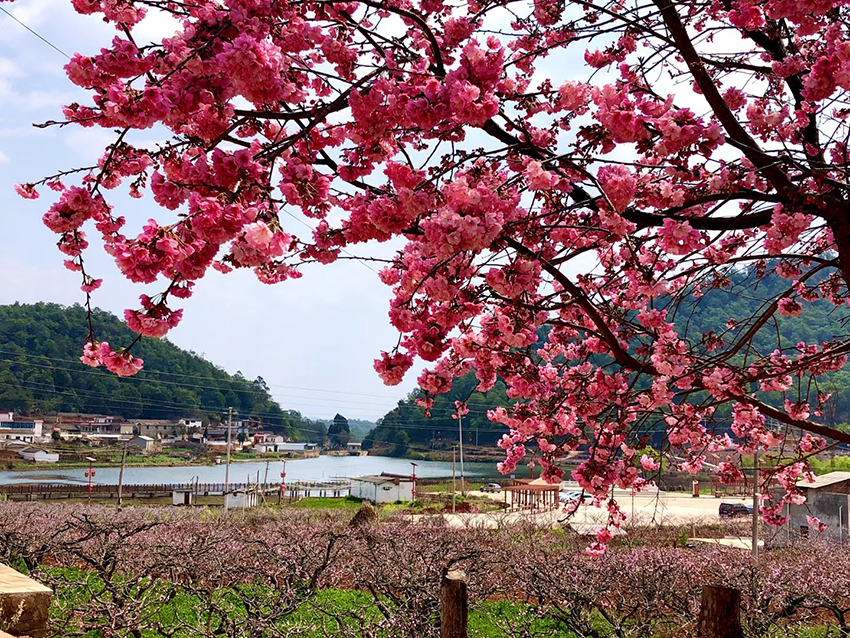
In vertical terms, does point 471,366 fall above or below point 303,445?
above

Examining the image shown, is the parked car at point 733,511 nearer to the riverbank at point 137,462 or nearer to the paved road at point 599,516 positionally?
the paved road at point 599,516

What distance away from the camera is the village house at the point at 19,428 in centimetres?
6175

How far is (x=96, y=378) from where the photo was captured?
253 ft

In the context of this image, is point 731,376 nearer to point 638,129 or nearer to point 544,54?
point 638,129

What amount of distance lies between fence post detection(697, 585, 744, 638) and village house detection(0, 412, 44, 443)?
69.8 m

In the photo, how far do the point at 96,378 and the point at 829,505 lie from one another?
7851cm

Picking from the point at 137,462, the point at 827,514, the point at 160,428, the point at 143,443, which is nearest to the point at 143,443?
the point at 143,443

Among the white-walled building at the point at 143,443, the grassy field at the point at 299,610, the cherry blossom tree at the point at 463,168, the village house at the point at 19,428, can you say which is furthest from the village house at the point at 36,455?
the cherry blossom tree at the point at 463,168

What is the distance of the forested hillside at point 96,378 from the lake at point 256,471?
28.7 feet

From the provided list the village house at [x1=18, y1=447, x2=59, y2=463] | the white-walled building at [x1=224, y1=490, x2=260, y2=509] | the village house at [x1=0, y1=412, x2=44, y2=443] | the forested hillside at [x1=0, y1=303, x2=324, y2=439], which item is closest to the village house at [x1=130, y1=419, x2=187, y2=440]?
the forested hillside at [x1=0, y1=303, x2=324, y2=439]

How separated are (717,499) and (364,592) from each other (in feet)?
84.4

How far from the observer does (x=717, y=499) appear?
29.3 m

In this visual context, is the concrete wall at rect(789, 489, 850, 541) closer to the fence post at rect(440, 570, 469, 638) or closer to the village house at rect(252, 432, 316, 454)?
the fence post at rect(440, 570, 469, 638)

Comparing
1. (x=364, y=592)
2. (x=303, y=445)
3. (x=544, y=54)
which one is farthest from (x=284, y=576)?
(x=303, y=445)
